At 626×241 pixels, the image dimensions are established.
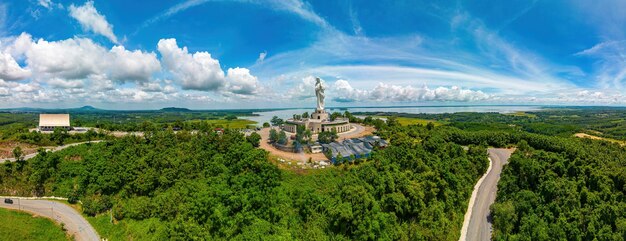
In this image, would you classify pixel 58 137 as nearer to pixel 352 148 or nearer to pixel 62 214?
pixel 62 214

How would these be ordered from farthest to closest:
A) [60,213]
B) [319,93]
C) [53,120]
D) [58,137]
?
[319,93], [53,120], [58,137], [60,213]

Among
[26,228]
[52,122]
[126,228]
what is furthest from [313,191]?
[52,122]

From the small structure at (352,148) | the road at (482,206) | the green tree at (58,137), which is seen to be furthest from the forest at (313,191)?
the green tree at (58,137)

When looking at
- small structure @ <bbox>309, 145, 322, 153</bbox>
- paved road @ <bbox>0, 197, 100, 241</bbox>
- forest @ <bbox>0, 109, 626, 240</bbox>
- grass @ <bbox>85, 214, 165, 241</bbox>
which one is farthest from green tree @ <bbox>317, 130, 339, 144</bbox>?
paved road @ <bbox>0, 197, 100, 241</bbox>

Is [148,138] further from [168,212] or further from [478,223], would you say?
[478,223]

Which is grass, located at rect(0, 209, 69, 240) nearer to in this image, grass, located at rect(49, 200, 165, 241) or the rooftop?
grass, located at rect(49, 200, 165, 241)

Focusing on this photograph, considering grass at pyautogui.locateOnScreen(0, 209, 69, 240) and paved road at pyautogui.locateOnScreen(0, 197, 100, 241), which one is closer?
grass at pyautogui.locateOnScreen(0, 209, 69, 240)
